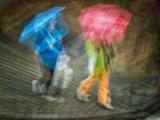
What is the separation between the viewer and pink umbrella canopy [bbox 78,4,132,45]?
19.0 feet

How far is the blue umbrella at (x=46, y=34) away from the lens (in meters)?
5.64

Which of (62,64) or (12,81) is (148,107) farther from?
(12,81)

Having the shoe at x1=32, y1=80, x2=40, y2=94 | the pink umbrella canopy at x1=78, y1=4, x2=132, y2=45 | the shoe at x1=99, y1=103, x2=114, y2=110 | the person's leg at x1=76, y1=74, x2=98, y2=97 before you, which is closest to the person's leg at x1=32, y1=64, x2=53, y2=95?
the shoe at x1=32, y1=80, x2=40, y2=94

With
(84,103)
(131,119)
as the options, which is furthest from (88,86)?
(131,119)

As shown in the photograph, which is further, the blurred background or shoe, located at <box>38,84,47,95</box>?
shoe, located at <box>38,84,47,95</box>

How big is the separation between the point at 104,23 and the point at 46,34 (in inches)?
25.0

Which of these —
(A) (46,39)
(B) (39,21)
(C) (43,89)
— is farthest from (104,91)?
(B) (39,21)

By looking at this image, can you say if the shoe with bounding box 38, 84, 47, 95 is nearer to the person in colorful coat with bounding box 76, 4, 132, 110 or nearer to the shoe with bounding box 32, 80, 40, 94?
the shoe with bounding box 32, 80, 40, 94

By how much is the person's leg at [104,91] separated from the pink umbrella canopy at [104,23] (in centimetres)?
35

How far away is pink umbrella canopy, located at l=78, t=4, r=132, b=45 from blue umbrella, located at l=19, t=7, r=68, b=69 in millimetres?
244

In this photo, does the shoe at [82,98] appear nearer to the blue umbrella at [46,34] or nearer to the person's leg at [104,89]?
the person's leg at [104,89]

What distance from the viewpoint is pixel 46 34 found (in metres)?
5.68

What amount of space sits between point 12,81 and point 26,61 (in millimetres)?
248

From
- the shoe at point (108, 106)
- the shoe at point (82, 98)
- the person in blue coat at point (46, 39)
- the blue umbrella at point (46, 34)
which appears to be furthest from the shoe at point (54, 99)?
the shoe at point (108, 106)
